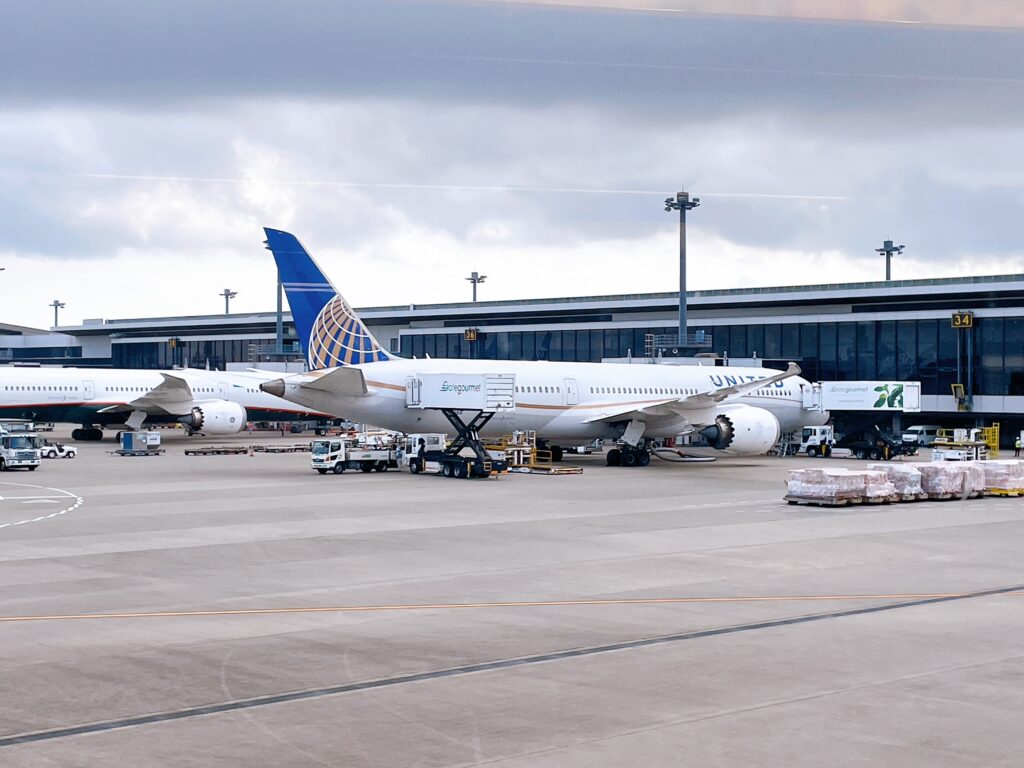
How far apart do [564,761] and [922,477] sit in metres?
27.4

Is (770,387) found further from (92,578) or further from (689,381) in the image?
(92,578)

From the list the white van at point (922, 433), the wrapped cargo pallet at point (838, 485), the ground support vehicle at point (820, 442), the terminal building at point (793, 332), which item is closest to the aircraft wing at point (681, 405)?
the wrapped cargo pallet at point (838, 485)

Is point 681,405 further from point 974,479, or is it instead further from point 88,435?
point 88,435

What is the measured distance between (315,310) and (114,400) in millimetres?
26797

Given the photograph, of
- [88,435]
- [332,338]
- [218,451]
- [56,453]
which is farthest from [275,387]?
[88,435]

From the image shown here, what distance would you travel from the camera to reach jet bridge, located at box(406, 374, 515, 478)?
42.6 m

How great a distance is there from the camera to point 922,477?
114 feet

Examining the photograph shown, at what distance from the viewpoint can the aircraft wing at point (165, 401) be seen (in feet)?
213

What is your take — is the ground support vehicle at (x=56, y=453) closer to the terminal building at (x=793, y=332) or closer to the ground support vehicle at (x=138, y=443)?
the ground support vehicle at (x=138, y=443)

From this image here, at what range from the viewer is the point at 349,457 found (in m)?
44.6

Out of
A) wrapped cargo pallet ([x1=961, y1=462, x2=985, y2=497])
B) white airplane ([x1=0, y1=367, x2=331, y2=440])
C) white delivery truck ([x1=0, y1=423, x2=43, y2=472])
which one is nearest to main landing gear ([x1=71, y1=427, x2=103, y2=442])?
white airplane ([x1=0, y1=367, x2=331, y2=440])

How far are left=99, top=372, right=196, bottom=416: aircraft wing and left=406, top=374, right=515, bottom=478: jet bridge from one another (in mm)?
25099

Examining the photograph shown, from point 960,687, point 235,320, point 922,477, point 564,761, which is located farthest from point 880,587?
point 235,320

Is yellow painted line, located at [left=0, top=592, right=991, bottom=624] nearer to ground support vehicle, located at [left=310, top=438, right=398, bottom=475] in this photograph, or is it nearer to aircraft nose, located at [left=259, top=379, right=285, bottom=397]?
aircraft nose, located at [left=259, top=379, right=285, bottom=397]
